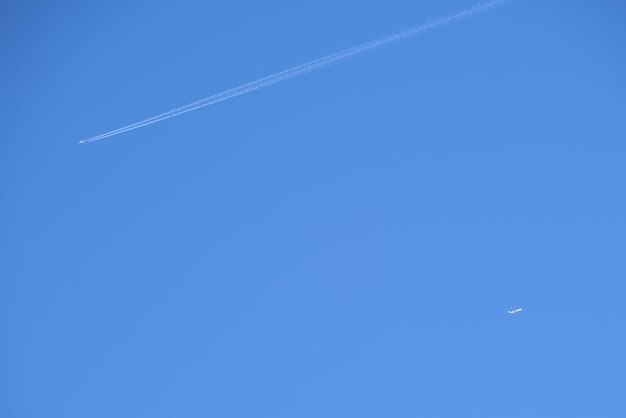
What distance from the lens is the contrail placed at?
4695 mm

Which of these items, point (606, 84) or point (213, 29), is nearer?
point (606, 84)

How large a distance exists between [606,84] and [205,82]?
8.73ft

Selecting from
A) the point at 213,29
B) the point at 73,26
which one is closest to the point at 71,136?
the point at 73,26

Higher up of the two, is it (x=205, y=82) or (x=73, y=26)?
(x=73, y=26)

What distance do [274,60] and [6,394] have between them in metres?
2.78

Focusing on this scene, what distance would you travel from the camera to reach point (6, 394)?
441cm

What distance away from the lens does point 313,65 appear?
15.6ft

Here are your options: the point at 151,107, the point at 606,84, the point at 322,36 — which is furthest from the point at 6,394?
the point at 606,84

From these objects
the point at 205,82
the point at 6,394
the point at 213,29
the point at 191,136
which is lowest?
the point at 6,394

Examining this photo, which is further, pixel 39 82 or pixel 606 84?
pixel 39 82

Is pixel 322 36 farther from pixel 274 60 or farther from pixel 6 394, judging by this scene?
pixel 6 394

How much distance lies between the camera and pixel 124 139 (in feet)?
15.8

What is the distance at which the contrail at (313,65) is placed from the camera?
4.70m

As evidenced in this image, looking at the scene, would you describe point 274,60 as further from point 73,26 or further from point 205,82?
point 73,26
